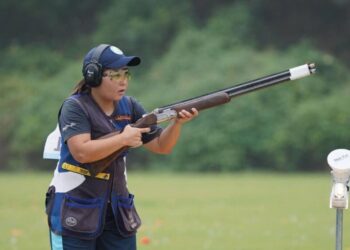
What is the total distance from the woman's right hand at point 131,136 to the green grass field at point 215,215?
4919mm

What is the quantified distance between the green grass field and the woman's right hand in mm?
4919

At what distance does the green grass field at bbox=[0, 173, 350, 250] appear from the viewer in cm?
1054

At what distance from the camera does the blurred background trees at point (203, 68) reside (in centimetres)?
2950

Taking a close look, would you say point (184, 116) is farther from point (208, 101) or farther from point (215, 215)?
point (215, 215)

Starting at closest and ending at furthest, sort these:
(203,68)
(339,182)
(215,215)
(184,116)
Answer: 1. (339,182)
2. (184,116)
3. (215,215)
4. (203,68)

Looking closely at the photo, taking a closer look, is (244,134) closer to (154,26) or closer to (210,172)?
(210,172)

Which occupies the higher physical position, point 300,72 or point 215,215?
point 215,215

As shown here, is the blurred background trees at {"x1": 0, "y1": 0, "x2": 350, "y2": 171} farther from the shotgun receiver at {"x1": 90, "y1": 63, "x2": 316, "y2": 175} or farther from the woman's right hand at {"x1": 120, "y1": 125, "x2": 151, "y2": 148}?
the woman's right hand at {"x1": 120, "y1": 125, "x2": 151, "y2": 148}

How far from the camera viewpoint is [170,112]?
547 cm

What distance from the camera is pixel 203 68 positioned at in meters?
32.2

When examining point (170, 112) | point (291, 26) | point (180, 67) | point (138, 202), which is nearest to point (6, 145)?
point (180, 67)

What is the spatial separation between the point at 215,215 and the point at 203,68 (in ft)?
61.1

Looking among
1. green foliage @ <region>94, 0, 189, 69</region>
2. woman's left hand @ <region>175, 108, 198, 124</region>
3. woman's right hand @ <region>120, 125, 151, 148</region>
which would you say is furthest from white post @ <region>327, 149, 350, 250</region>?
green foliage @ <region>94, 0, 189, 69</region>

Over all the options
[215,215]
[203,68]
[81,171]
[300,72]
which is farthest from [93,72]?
[203,68]
